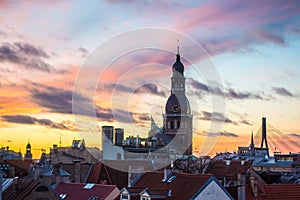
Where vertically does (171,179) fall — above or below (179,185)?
above

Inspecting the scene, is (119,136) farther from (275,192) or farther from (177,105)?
(275,192)

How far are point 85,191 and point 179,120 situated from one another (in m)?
115

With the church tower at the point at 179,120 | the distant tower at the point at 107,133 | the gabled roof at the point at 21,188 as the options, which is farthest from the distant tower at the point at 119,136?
the gabled roof at the point at 21,188

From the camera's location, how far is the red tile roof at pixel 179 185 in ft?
168

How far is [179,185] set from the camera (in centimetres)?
5353

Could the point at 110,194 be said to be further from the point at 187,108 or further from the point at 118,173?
the point at 187,108

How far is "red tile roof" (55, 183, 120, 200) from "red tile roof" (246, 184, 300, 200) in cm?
1322

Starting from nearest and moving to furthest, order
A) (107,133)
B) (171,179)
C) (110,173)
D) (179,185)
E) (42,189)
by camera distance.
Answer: (179,185)
(171,179)
(42,189)
(110,173)
(107,133)

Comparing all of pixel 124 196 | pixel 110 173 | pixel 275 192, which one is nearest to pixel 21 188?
pixel 124 196

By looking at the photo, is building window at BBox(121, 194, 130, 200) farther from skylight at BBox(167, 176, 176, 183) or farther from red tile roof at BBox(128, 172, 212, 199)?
skylight at BBox(167, 176, 176, 183)

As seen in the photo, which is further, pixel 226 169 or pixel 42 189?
pixel 226 169

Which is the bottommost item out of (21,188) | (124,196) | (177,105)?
(124,196)

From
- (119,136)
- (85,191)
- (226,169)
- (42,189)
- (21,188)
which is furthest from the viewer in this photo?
(119,136)

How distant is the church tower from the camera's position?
173 m
